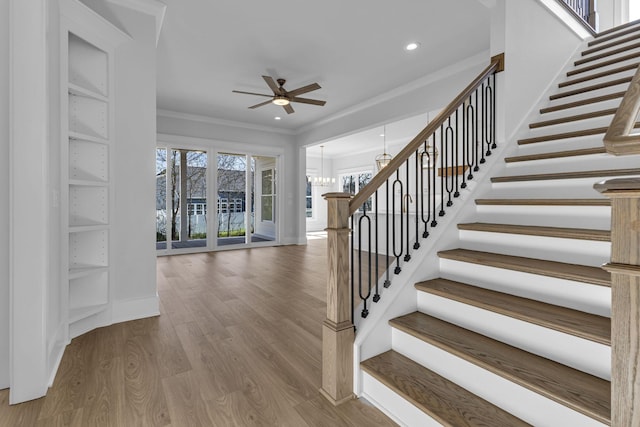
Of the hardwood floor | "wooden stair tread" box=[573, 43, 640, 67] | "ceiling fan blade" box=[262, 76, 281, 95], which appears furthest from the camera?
"ceiling fan blade" box=[262, 76, 281, 95]

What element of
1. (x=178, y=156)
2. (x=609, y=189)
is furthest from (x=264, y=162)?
(x=609, y=189)

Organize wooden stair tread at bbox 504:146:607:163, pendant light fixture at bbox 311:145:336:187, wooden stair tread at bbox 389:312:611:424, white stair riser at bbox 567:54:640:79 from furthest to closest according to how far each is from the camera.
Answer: pendant light fixture at bbox 311:145:336:187 < white stair riser at bbox 567:54:640:79 < wooden stair tread at bbox 504:146:607:163 < wooden stair tread at bbox 389:312:611:424

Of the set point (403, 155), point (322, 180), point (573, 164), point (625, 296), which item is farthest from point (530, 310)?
point (322, 180)

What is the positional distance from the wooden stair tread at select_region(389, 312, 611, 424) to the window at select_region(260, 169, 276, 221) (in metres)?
6.26

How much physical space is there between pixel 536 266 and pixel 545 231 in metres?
0.29

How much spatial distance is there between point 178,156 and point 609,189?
272 inches

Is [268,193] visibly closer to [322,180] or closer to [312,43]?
[322,180]

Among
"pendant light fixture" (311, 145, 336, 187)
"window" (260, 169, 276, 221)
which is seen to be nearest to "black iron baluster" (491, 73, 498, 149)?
"window" (260, 169, 276, 221)

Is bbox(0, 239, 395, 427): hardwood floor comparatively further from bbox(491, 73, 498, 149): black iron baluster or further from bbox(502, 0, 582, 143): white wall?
bbox(502, 0, 582, 143): white wall

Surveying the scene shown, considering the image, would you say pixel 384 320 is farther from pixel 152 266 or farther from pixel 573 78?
pixel 573 78

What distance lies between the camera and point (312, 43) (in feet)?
12.5

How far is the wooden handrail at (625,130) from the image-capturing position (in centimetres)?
85

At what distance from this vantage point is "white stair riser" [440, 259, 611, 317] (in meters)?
1.47

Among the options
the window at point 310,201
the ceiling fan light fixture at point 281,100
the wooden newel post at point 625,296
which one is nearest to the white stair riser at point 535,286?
the wooden newel post at point 625,296
